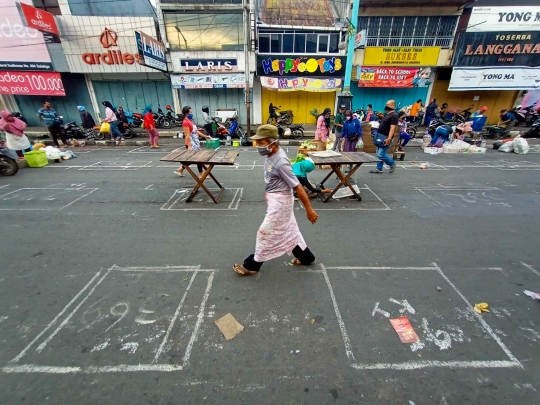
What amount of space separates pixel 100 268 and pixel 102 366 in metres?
1.59

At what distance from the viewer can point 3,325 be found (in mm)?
2490

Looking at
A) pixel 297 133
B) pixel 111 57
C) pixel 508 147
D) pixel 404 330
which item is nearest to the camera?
pixel 404 330

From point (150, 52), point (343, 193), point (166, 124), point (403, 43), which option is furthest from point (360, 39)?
point (166, 124)

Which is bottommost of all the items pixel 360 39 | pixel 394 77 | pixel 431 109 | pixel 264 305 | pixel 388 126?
pixel 264 305

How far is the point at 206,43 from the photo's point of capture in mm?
14211

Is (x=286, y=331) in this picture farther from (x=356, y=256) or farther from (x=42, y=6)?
(x=42, y=6)

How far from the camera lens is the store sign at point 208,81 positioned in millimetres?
14250

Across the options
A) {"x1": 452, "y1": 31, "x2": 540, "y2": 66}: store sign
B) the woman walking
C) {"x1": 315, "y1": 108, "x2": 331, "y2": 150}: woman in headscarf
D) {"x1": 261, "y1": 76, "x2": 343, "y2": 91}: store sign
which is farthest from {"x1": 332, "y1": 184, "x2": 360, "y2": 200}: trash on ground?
{"x1": 452, "y1": 31, "x2": 540, "y2": 66}: store sign

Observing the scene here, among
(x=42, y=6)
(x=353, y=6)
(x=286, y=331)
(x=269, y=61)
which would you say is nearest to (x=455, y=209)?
(x=286, y=331)

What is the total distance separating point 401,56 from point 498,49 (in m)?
5.25

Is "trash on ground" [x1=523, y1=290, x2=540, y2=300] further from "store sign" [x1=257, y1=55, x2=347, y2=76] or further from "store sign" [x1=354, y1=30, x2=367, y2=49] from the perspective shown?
"store sign" [x1=257, y1=55, x2=347, y2=76]

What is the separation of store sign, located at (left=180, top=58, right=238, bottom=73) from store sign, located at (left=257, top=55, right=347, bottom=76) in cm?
160

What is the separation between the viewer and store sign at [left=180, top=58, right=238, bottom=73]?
46.1ft

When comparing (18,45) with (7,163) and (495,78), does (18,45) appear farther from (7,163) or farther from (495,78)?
(495,78)
